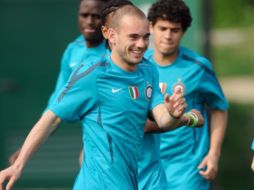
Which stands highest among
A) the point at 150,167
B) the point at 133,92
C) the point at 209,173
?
the point at 133,92

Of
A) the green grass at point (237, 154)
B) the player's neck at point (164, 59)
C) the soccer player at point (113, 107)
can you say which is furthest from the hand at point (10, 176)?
the green grass at point (237, 154)

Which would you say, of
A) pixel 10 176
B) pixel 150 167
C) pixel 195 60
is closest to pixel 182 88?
pixel 195 60

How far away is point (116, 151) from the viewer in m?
7.34

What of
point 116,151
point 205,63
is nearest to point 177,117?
point 116,151

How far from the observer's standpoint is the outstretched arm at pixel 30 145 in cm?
700

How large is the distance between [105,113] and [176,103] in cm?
67

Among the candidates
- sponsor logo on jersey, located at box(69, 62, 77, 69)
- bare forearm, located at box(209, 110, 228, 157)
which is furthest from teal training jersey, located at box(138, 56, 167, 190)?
sponsor logo on jersey, located at box(69, 62, 77, 69)

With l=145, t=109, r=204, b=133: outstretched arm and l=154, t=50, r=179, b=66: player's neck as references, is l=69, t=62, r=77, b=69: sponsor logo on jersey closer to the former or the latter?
l=154, t=50, r=179, b=66: player's neck

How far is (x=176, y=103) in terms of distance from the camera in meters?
6.81

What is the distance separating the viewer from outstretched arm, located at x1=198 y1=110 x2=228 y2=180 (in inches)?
340

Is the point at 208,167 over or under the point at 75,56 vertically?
under

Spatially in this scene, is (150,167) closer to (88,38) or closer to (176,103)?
(176,103)

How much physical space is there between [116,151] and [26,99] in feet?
18.6

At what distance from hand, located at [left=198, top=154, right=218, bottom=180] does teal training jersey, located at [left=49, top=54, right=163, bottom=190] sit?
134 cm
